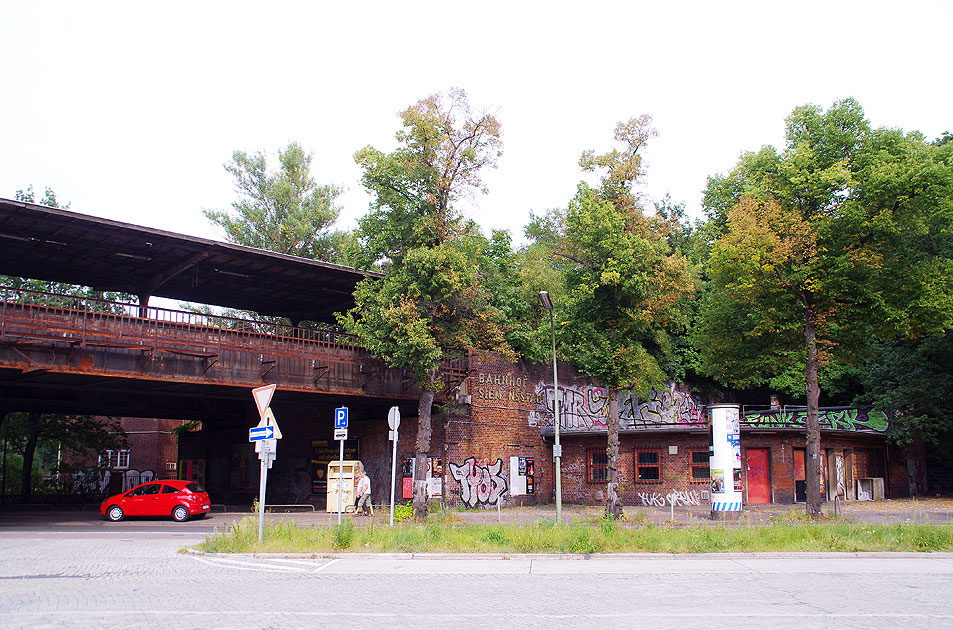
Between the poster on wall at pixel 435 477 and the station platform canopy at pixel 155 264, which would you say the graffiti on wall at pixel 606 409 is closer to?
the poster on wall at pixel 435 477

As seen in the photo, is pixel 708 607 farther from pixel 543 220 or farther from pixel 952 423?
pixel 543 220

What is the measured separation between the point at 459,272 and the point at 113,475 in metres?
39.1

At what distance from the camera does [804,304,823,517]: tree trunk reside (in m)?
23.4

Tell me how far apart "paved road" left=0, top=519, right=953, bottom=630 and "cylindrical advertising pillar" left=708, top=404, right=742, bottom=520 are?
8.85 metres

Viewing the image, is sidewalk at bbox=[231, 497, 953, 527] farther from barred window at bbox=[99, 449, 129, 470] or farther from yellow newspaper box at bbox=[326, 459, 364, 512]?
barred window at bbox=[99, 449, 129, 470]

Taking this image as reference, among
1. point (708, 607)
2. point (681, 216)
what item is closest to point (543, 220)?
point (681, 216)

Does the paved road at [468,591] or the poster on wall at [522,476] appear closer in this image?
the paved road at [468,591]

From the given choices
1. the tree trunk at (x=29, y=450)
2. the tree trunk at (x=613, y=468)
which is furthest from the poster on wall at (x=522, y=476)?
the tree trunk at (x=29, y=450)

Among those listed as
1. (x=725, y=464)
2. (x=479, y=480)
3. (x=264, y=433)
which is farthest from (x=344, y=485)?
(x=725, y=464)

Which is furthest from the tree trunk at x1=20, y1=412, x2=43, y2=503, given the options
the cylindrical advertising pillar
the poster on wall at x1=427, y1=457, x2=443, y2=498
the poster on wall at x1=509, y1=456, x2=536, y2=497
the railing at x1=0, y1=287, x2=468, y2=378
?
the cylindrical advertising pillar

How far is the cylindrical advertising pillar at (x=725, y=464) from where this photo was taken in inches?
943

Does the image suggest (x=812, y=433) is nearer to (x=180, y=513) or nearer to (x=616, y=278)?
(x=616, y=278)

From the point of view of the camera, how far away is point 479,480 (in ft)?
103

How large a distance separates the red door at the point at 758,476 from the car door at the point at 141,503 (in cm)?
2405
